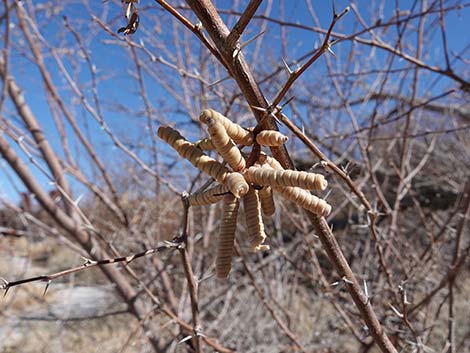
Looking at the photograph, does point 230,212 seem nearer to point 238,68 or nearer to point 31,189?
point 238,68

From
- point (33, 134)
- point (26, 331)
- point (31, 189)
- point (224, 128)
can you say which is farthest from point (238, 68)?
point (26, 331)

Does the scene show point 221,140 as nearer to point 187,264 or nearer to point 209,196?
point 209,196

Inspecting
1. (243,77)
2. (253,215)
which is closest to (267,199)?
(253,215)

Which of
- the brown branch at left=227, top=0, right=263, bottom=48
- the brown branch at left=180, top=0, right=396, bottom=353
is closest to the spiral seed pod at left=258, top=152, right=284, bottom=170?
the brown branch at left=180, top=0, right=396, bottom=353

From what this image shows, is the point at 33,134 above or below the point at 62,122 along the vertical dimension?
below

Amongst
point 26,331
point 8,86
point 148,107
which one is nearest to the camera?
point 8,86

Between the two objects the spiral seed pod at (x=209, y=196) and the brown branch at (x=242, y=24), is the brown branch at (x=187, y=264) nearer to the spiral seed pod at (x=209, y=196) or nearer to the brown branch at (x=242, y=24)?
the spiral seed pod at (x=209, y=196)
